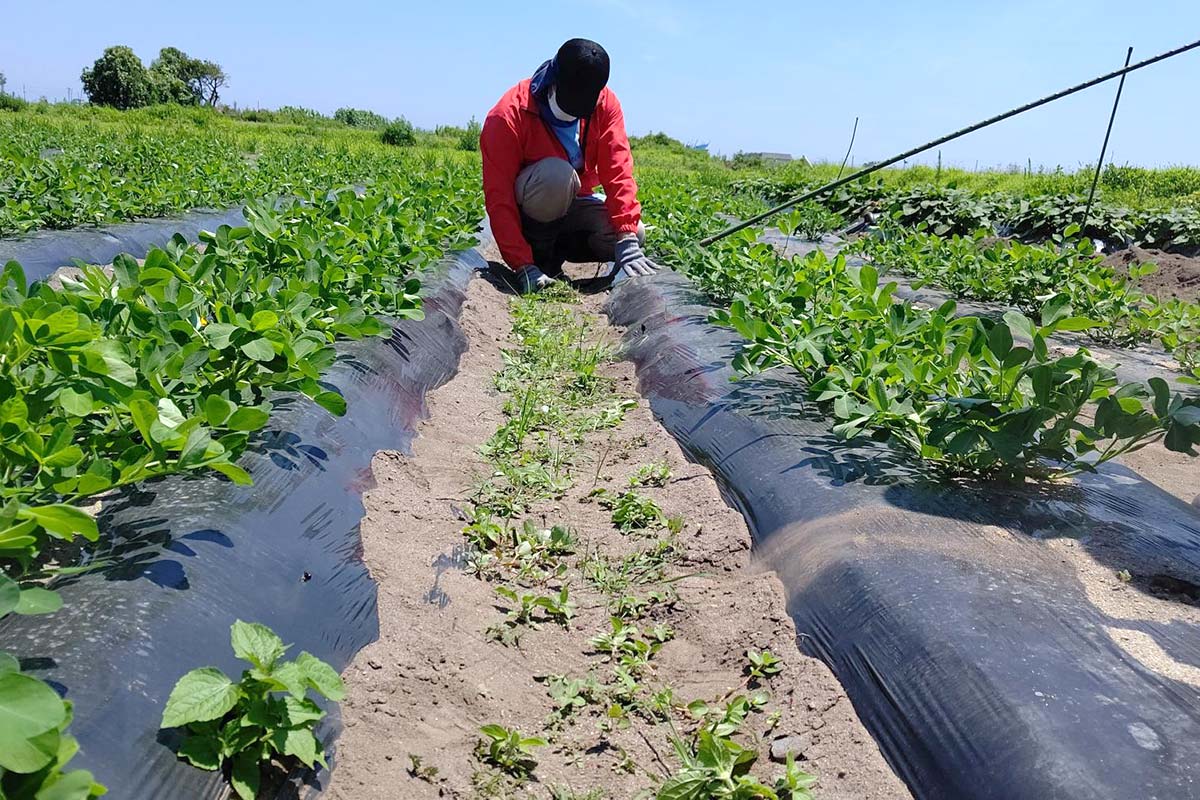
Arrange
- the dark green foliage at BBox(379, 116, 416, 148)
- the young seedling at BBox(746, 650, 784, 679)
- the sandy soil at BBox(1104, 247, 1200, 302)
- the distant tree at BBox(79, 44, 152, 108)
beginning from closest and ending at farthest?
the young seedling at BBox(746, 650, 784, 679) < the sandy soil at BBox(1104, 247, 1200, 302) < the dark green foliage at BBox(379, 116, 416, 148) < the distant tree at BBox(79, 44, 152, 108)

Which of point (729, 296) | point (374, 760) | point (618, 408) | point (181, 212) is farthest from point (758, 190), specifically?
point (374, 760)

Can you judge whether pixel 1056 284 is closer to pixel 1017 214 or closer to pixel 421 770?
pixel 1017 214

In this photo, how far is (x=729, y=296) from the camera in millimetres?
4492

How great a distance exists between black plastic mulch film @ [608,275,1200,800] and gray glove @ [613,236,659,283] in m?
2.62

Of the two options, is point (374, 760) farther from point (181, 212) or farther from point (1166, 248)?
point (1166, 248)

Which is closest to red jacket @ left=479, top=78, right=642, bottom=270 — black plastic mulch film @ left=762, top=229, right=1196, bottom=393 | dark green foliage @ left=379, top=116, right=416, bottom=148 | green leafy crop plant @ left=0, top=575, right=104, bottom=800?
black plastic mulch film @ left=762, top=229, right=1196, bottom=393

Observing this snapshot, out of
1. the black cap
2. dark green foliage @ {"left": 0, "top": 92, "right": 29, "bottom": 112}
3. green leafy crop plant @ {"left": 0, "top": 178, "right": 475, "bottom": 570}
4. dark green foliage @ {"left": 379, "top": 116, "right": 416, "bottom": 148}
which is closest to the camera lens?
green leafy crop plant @ {"left": 0, "top": 178, "right": 475, "bottom": 570}

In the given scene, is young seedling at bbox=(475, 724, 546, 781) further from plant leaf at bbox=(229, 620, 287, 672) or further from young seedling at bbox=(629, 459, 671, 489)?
young seedling at bbox=(629, 459, 671, 489)

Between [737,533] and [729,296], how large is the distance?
7.22ft

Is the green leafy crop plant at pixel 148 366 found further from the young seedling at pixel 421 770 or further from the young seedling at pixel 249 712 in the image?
the young seedling at pixel 421 770

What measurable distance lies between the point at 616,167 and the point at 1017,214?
5.75 m

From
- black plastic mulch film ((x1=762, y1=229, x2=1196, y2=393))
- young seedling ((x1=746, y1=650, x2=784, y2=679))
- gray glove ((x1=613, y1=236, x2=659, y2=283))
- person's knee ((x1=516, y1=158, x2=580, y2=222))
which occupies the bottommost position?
young seedling ((x1=746, y1=650, x2=784, y2=679))

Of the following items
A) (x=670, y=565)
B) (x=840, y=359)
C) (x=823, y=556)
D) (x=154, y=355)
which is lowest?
(x=670, y=565)

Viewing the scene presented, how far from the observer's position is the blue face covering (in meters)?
5.09
